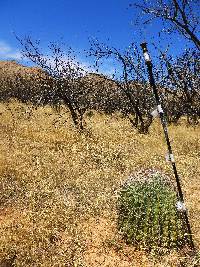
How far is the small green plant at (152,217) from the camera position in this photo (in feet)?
21.9

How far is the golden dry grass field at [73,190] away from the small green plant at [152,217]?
18 cm

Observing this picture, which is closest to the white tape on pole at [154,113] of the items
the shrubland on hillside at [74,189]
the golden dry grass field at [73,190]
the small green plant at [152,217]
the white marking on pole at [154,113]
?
the white marking on pole at [154,113]

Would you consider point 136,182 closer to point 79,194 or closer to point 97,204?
point 97,204

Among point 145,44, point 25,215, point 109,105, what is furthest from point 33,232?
point 109,105

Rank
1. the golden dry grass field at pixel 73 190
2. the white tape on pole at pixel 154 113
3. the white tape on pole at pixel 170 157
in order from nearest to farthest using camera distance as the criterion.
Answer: the golden dry grass field at pixel 73 190 < the white tape on pole at pixel 154 113 < the white tape on pole at pixel 170 157

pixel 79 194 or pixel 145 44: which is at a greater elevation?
pixel 145 44

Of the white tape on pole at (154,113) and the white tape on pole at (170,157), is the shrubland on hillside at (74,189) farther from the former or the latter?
the white tape on pole at (154,113)

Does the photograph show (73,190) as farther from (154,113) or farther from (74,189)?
(154,113)

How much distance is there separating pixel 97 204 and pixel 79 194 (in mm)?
839

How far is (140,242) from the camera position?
679 cm

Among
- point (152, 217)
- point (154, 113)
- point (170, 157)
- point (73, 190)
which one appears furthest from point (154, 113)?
point (73, 190)

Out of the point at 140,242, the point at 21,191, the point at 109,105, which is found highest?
the point at 109,105

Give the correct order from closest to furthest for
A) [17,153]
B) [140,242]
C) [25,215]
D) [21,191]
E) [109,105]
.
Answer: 1. [140,242]
2. [25,215]
3. [21,191]
4. [17,153]
5. [109,105]

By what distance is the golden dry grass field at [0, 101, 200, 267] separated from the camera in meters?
6.55
